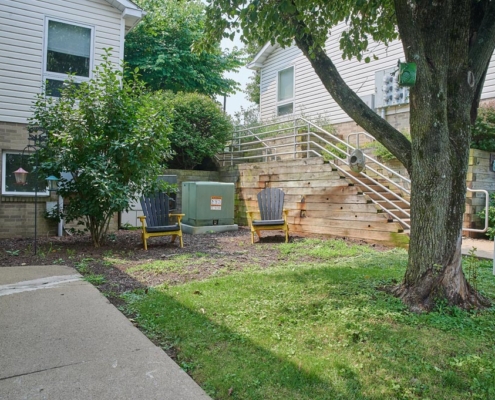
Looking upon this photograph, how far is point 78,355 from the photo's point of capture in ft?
8.62

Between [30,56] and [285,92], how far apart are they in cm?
898

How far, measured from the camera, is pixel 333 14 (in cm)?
568

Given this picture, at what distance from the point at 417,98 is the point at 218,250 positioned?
4436mm

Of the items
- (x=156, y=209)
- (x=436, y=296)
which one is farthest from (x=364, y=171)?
(x=436, y=296)

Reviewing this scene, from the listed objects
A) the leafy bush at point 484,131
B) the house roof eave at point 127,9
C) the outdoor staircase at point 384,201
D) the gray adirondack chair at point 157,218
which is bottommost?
the gray adirondack chair at point 157,218

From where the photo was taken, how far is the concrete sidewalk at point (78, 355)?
2191mm

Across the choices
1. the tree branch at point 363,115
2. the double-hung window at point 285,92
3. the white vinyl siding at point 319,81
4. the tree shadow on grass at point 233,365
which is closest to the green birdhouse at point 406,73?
the tree branch at point 363,115

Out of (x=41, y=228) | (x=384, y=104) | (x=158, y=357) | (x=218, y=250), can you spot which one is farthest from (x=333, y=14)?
(x=41, y=228)

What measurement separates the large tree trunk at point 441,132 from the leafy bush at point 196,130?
846 cm

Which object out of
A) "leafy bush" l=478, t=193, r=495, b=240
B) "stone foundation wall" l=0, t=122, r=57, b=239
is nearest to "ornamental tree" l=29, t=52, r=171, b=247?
"stone foundation wall" l=0, t=122, r=57, b=239

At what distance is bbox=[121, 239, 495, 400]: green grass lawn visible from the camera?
89.2 inches

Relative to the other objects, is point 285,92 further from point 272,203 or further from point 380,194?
point 380,194

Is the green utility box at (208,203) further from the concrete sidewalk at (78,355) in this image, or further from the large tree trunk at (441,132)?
the large tree trunk at (441,132)

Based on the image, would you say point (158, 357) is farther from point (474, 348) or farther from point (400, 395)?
point (474, 348)
